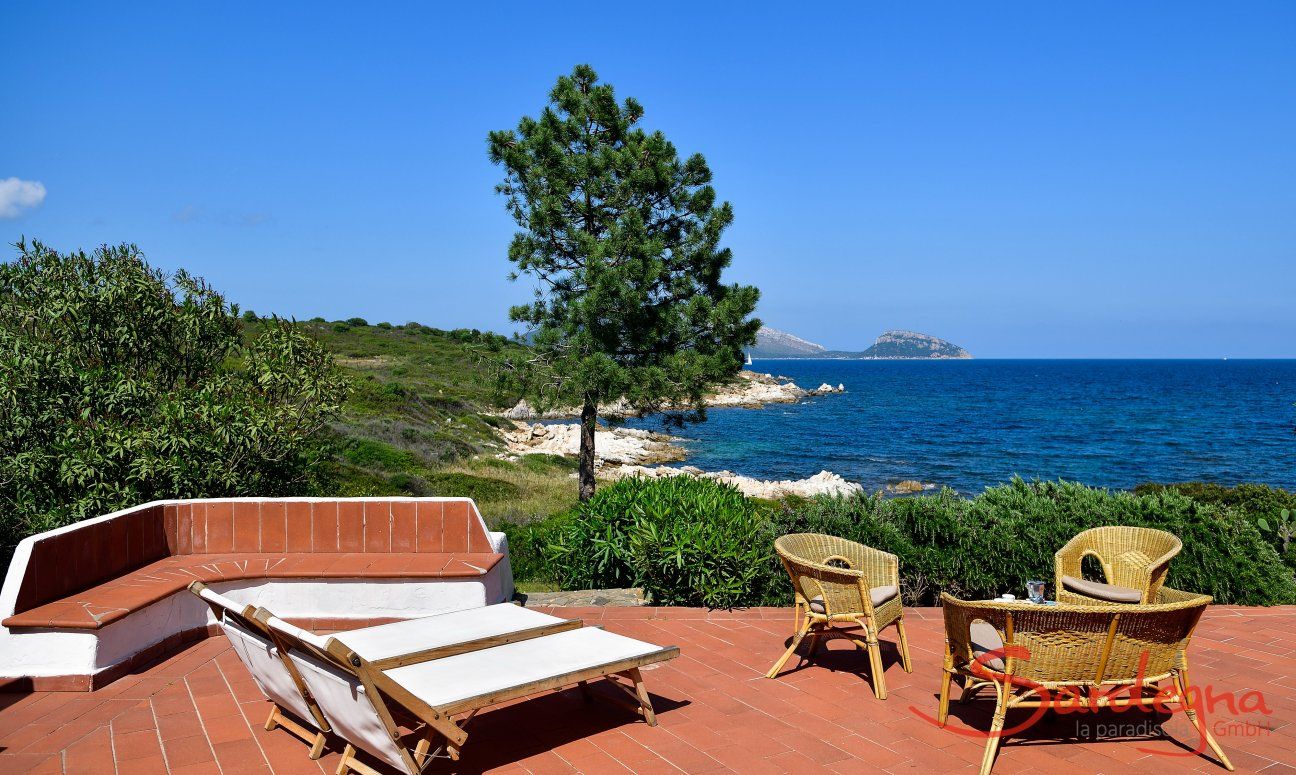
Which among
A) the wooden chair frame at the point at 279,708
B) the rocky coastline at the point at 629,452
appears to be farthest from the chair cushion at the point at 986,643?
the rocky coastline at the point at 629,452

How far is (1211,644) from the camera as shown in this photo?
226 inches

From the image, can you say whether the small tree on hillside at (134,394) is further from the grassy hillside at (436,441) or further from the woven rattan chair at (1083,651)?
the woven rattan chair at (1083,651)

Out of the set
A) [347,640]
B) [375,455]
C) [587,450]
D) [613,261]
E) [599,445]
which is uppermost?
[613,261]

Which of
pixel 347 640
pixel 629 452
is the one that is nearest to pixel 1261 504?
pixel 347 640

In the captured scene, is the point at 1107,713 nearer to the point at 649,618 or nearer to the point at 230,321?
the point at 649,618

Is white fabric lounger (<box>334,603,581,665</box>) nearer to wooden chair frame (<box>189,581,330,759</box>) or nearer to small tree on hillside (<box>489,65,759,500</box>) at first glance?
wooden chair frame (<box>189,581,330,759</box>)

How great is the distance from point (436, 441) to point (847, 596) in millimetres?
24715

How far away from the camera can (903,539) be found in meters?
7.27

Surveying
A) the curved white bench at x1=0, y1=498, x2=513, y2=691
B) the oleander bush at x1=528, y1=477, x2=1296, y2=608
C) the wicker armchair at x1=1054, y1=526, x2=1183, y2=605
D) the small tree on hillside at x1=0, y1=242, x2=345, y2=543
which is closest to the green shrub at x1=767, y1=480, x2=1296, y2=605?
the oleander bush at x1=528, y1=477, x2=1296, y2=608

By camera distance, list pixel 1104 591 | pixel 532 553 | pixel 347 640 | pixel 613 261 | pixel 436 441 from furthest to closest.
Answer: pixel 436 441 < pixel 613 261 < pixel 532 553 < pixel 1104 591 < pixel 347 640

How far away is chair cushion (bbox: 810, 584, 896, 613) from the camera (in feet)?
15.6

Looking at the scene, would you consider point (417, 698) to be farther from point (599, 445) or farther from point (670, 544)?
point (599, 445)

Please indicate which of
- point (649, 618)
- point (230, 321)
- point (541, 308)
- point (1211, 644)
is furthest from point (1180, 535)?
point (541, 308)

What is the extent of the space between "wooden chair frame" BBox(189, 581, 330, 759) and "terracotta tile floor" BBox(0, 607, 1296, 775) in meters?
0.06
